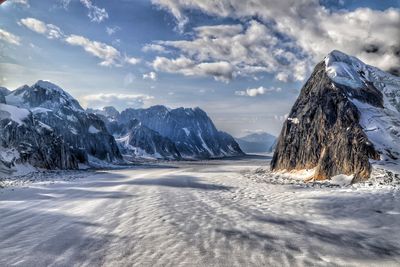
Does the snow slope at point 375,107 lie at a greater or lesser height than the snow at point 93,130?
lesser

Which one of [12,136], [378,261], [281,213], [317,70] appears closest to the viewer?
[378,261]

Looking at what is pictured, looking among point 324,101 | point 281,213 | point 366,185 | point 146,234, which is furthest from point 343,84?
point 146,234

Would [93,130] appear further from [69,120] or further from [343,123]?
[343,123]

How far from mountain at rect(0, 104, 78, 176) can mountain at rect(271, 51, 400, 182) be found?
3585 cm

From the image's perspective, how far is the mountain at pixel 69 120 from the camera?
109 m

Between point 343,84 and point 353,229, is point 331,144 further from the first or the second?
point 353,229

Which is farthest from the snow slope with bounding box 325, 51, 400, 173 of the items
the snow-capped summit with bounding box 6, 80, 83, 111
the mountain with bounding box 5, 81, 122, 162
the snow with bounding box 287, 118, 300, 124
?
the snow-capped summit with bounding box 6, 80, 83, 111

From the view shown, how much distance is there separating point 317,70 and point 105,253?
3468cm

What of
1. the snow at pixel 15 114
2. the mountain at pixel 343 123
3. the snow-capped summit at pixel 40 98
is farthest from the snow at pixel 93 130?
the mountain at pixel 343 123

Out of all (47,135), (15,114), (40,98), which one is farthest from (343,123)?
(40,98)

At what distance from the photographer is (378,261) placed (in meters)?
6.97

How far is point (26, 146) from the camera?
54.3 metres

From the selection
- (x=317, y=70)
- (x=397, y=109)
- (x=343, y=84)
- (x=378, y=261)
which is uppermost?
(x=317, y=70)

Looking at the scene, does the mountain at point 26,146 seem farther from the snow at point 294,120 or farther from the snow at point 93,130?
the snow at point 93,130
